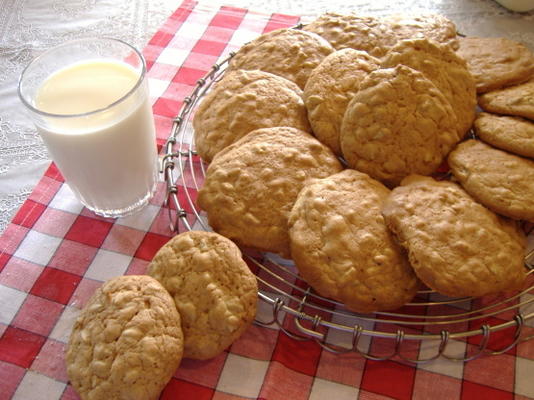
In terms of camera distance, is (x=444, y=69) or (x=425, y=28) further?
(x=425, y=28)

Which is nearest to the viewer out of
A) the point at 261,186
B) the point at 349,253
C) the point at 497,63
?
the point at 349,253

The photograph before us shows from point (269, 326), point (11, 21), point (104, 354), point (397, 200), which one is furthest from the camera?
point (11, 21)

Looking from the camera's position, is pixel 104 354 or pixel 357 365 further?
pixel 357 365

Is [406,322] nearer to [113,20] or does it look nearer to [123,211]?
[123,211]

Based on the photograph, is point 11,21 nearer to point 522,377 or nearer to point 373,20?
point 373,20

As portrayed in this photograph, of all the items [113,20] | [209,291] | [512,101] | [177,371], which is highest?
[512,101]

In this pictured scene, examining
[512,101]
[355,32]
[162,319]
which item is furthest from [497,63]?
[162,319]

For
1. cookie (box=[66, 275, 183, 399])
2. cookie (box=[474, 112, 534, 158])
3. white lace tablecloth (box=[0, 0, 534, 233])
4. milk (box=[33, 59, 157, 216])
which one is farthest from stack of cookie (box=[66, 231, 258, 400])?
white lace tablecloth (box=[0, 0, 534, 233])

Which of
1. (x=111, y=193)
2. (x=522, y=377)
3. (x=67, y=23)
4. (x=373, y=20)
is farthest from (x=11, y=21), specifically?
(x=522, y=377)

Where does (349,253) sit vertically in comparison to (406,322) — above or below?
above
